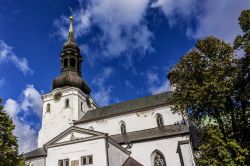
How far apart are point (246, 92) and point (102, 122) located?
20880mm

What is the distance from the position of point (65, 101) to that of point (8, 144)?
1699cm

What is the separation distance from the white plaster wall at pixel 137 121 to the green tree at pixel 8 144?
46.4ft

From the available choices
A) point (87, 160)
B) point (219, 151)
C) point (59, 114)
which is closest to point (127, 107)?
point (59, 114)

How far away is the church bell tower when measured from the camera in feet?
115

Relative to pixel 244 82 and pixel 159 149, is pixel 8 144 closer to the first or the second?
pixel 159 149

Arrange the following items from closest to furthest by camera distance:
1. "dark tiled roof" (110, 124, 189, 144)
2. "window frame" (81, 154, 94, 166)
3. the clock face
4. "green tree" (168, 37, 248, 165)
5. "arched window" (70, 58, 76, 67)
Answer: "green tree" (168, 37, 248, 165) < "window frame" (81, 154, 94, 166) < "dark tiled roof" (110, 124, 189, 144) < the clock face < "arched window" (70, 58, 76, 67)

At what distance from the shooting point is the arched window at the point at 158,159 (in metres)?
26.2

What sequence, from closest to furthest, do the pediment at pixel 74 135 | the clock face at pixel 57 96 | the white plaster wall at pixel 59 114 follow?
the pediment at pixel 74 135 < the white plaster wall at pixel 59 114 < the clock face at pixel 57 96

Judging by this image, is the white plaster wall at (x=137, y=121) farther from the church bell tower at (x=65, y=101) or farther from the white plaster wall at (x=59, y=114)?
the church bell tower at (x=65, y=101)

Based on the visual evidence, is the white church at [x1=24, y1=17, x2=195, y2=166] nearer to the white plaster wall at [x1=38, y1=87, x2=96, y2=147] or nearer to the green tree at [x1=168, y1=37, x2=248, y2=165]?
the white plaster wall at [x1=38, y1=87, x2=96, y2=147]

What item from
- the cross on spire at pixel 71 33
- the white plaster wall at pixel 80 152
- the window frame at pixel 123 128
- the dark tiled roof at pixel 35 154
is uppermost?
the cross on spire at pixel 71 33

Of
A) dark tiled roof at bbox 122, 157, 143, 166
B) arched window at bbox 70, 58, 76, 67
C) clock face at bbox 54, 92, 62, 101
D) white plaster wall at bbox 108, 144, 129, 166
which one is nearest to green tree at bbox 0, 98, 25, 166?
white plaster wall at bbox 108, 144, 129, 166

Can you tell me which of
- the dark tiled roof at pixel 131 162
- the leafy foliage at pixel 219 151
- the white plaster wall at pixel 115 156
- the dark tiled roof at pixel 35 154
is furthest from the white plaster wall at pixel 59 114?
the leafy foliage at pixel 219 151

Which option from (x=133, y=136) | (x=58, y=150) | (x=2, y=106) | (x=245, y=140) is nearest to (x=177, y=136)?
(x=133, y=136)
